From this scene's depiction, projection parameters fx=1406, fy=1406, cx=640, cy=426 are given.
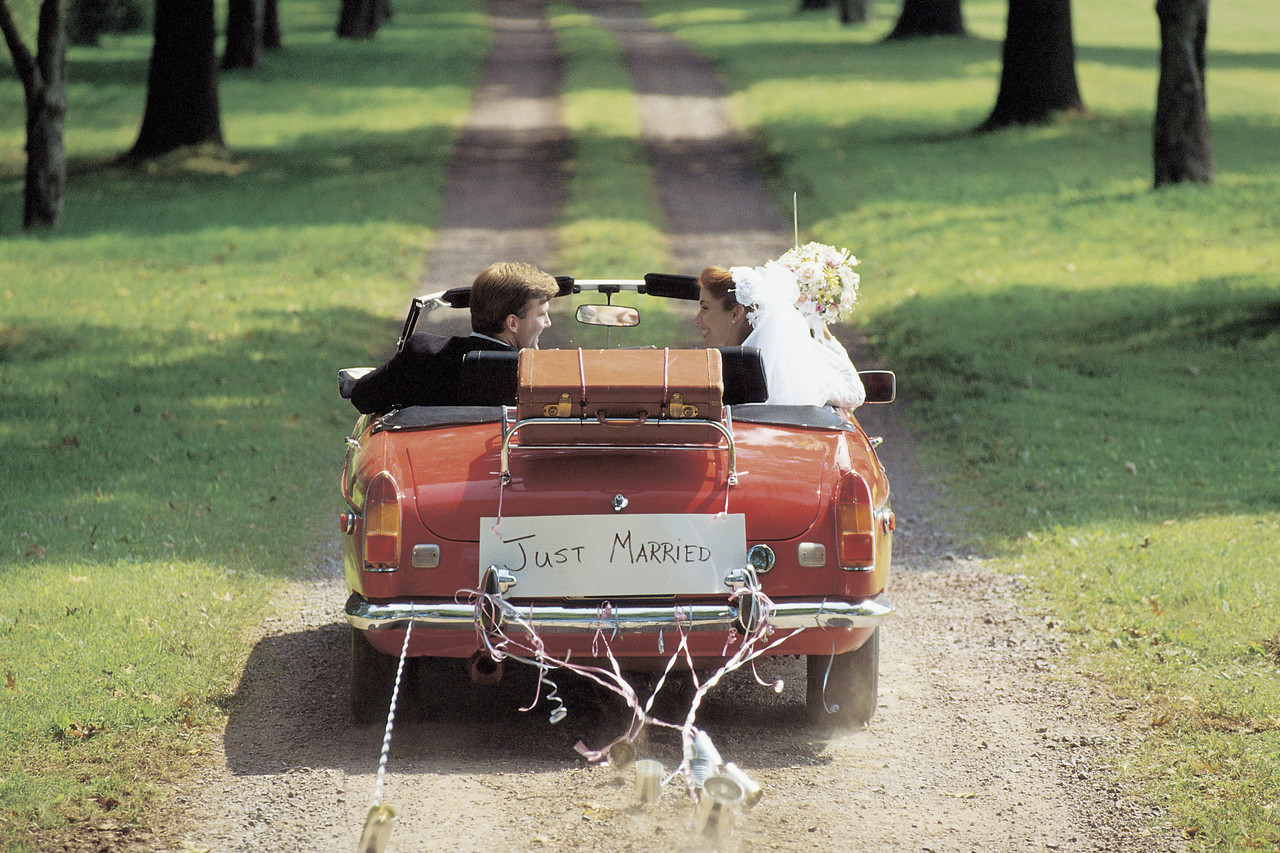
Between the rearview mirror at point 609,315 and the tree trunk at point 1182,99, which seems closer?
the rearview mirror at point 609,315

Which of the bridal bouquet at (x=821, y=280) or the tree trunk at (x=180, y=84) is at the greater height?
the bridal bouquet at (x=821, y=280)

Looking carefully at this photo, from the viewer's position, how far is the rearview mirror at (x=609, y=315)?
588 centimetres

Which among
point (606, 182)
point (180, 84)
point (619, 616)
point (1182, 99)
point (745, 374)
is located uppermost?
point (745, 374)

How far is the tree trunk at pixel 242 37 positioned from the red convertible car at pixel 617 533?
107ft

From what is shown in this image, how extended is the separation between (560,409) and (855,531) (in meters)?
1.07

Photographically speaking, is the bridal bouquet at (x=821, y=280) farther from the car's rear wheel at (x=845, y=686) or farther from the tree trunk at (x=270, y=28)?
the tree trunk at (x=270, y=28)

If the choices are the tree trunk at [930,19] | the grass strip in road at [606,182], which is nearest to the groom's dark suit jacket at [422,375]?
the grass strip in road at [606,182]

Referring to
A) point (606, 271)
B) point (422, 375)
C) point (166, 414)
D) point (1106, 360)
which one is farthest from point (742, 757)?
point (606, 271)

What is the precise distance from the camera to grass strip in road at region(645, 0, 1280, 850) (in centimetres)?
566

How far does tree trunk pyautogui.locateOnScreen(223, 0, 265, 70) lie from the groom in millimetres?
31728

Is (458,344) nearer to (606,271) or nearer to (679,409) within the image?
(679,409)

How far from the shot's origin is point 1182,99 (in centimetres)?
1819

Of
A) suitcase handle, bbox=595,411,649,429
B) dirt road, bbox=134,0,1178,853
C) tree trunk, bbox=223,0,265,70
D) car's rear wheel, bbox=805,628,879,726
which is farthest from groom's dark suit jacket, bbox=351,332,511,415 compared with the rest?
tree trunk, bbox=223,0,265,70

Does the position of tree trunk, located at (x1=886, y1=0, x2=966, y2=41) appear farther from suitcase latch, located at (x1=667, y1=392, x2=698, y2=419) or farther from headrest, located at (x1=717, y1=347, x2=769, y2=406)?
suitcase latch, located at (x1=667, y1=392, x2=698, y2=419)
